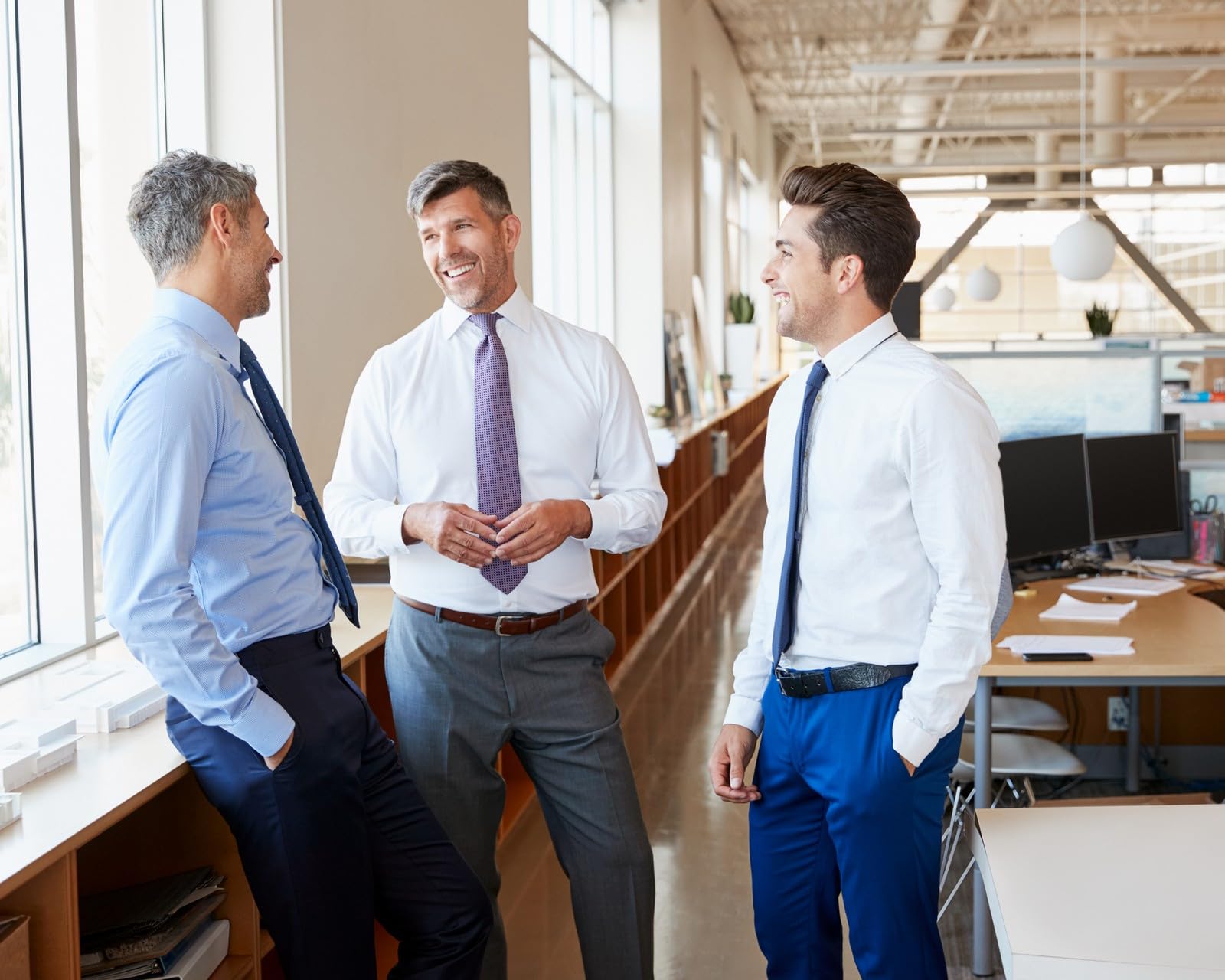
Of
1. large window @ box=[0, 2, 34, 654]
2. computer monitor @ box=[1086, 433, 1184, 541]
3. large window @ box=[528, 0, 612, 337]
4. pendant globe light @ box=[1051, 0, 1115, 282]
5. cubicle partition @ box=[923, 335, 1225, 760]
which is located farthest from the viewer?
pendant globe light @ box=[1051, 0, 1115, 282]

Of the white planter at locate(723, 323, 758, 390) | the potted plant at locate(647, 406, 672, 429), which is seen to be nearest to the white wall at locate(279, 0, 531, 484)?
the potted plant at locate(647, 406, 672, 429)

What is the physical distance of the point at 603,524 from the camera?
2.38 m

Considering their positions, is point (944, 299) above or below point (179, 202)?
above

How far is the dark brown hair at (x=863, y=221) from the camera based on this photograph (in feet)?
6.42

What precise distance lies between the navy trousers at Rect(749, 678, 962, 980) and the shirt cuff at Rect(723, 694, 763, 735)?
0.08m

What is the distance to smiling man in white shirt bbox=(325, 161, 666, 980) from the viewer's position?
2.31m

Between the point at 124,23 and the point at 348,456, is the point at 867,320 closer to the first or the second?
the point at 348,456

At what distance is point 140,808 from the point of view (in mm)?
2273

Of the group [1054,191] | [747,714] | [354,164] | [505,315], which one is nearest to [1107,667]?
[747,714]

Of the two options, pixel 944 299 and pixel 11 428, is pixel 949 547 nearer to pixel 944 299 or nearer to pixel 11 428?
pixel 11 428

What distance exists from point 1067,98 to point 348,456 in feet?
55.2

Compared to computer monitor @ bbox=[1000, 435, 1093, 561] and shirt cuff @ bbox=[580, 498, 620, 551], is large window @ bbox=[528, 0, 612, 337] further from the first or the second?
shirt cuff @ bbox=[580, 498, 620, 551]

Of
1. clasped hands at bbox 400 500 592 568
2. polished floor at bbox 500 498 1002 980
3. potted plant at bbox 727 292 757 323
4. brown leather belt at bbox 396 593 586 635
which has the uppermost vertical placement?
potted plant at bbox 727 292 757 323

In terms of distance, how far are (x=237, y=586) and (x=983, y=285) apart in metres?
19.3
